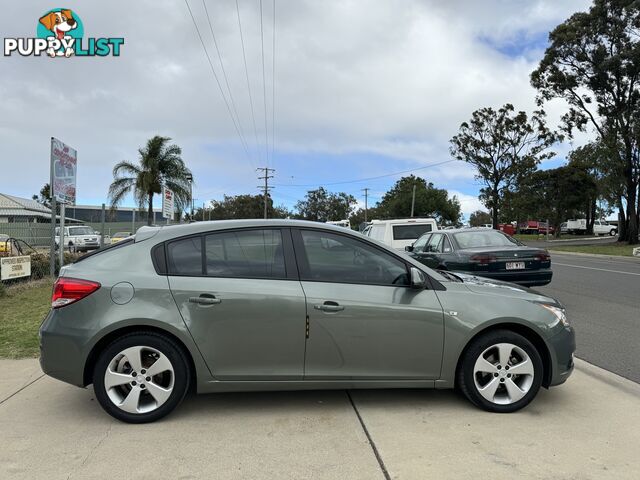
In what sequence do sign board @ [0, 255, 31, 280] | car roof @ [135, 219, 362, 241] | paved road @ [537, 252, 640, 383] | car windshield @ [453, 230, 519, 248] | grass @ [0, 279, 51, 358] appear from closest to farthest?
car roof @ [135, 219, 362, 241], paved road @ [537, 252, 640, 383], grass @ [0, 279, 51, 358], car windshield @ [453, 230, 519, 248], sign board @ [0, 255, 31, 280]

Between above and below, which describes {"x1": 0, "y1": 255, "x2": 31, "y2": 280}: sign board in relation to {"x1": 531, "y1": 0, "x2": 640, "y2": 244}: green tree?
below

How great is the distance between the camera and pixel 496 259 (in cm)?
878

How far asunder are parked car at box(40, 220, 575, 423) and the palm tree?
2733 centimetres

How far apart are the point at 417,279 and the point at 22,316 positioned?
21.7 feet

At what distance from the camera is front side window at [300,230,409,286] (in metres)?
4.08

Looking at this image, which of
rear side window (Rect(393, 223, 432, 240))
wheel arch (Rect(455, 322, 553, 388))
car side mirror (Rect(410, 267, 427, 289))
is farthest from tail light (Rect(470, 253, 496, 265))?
rear side window (Rect(393, 223, 432, 240))

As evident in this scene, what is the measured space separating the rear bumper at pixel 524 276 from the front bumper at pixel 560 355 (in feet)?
15.3

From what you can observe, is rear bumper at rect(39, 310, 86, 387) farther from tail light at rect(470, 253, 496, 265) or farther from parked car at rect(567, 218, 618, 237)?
parked car at rect(567, 218, 618, 237)

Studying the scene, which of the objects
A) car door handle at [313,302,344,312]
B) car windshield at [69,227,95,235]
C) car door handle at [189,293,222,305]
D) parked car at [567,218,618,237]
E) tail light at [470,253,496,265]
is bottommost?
car door handle at [313,302,344,312]

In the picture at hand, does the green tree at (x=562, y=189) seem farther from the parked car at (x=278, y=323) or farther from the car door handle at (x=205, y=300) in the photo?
the car door handle at (x=205, y=300)

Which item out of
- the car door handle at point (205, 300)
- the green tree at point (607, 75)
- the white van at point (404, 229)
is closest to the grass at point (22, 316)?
the car door handle at point (205, 300)

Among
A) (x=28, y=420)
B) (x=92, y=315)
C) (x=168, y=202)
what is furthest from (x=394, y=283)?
(x=168, y=202)

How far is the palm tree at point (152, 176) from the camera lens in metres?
30.1

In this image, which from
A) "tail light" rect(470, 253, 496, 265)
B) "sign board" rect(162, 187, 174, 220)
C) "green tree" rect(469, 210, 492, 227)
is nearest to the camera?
"tail light" rect(470, 253, 496, 265)
